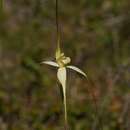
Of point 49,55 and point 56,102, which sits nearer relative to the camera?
point 56,102

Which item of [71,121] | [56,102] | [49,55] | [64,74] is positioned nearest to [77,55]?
[49,55]

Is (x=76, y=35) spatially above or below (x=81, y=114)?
above

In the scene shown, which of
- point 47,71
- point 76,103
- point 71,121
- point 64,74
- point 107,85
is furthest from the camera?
point 47,71

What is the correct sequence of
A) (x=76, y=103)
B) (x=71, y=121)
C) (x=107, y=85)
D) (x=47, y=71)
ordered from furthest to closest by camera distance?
(x=47, y=71) < (x=107, y=85) < (x=76, y=103) < (x=71, y=121)

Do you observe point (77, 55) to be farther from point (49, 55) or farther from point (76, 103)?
point (76, 103)

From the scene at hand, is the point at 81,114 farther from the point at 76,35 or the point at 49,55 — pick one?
the point at 76,35

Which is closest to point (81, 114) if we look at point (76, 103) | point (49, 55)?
point (76, 103)

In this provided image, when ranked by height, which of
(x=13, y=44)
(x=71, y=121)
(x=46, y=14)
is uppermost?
(x=46, y=14)
